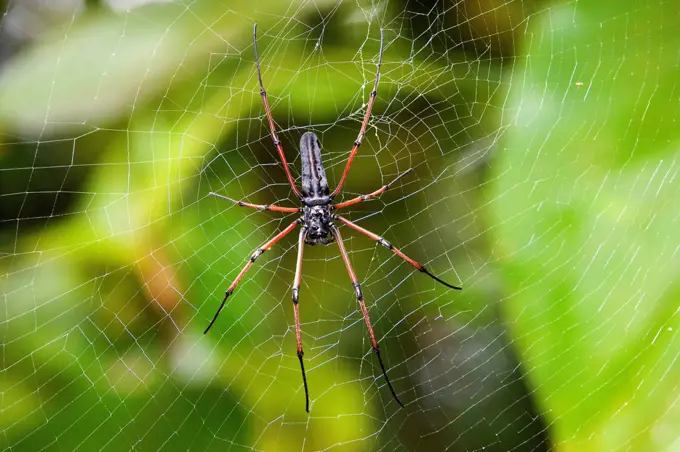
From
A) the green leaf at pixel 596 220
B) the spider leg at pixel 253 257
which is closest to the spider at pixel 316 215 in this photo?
the spider leg at pixel 253 257

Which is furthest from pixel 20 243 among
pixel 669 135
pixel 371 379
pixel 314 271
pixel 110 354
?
pixel 669 135

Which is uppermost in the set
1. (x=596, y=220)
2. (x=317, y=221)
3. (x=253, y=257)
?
(x=317, y=221)

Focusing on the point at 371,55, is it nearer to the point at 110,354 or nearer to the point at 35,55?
the point at 35,55

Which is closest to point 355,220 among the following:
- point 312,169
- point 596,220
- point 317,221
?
point 317,221

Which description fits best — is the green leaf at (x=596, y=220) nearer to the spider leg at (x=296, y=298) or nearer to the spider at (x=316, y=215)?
the spider at (x=316, y=215)

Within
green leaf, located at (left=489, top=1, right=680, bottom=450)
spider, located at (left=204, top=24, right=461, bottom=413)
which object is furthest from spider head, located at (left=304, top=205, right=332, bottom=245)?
green leaf, located at (left=489, top=1, right=680, bottom=450)

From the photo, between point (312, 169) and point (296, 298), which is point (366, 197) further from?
point (296, 298)

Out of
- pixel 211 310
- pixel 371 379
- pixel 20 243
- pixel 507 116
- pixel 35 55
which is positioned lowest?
pixel 371 379
